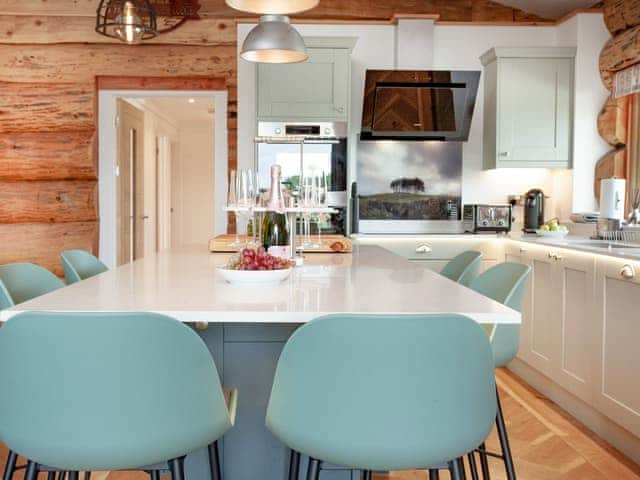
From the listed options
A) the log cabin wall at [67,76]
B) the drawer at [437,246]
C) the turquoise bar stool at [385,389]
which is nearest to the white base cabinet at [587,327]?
the drawer at [437,246]

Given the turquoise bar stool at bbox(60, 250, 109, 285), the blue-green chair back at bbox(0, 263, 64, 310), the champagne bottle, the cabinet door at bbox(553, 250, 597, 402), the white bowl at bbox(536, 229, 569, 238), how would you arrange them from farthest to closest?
1. the white bowl at bbox(536, 229, 569, 238)
2. the cabinet door at bbox(553, 250, 597, 402)
3. the champagne bottle
4. the turquoise bar stool at bbox(60, 250, 109, 285)
5. the blue-green chair back at bbox(0, 263, 64, 310)

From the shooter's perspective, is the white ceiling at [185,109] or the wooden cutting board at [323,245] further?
the white ceiling at [185,109]

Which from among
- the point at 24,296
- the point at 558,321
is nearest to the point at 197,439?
the point at 24,296

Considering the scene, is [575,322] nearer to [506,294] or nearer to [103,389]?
[506,294]

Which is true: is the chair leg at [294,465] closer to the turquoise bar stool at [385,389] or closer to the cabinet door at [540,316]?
the turquoise bar stool at [385,389]

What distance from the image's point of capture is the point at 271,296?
5.65ft

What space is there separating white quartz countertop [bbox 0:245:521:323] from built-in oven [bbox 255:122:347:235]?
2.60 meters

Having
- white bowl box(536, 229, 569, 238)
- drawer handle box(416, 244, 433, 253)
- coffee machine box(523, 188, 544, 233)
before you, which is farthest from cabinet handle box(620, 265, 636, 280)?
coffee machine box(523, 188, 544, 233)

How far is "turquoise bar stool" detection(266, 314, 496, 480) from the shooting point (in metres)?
1.24

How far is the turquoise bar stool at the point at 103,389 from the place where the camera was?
122cm

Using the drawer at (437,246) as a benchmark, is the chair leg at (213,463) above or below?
below

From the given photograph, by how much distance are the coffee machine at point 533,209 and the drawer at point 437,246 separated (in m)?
0.39

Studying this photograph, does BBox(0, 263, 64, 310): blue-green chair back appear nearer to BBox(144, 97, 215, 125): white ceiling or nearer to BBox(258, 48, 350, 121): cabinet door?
BBox(258, 48, 350, 121): cabinet door

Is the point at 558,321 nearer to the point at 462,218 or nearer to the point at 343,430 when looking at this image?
the point at 462,218
